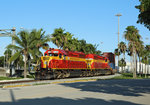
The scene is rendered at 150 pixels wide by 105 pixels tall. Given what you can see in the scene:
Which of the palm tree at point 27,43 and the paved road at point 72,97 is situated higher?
the palm tree at point 27,43

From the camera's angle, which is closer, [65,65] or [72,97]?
[72,97]

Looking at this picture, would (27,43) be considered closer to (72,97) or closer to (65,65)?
(65,65)

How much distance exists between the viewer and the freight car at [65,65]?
33.8 meters

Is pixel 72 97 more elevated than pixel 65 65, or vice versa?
pixel 65 65

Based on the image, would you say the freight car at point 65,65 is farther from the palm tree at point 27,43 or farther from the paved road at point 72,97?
the paved road at point 72,97

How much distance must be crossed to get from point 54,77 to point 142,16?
19113 mm

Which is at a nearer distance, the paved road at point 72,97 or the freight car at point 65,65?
the paved road at point 72,97

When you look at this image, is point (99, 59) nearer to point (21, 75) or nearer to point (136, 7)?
point (21, 75)

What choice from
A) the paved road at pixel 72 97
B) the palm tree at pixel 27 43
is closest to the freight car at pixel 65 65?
the palm tree at pixel 27 43

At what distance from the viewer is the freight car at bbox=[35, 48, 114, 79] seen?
111 ft

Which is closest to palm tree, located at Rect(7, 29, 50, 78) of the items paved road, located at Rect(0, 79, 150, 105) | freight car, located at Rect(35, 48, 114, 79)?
freight car, located at Rect(35, 48, 114, 79)

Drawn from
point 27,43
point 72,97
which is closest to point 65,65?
point 27,43

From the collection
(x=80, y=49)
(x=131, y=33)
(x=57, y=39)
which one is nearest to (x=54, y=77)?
(x=57, y=39)

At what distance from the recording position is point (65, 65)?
3709cm
